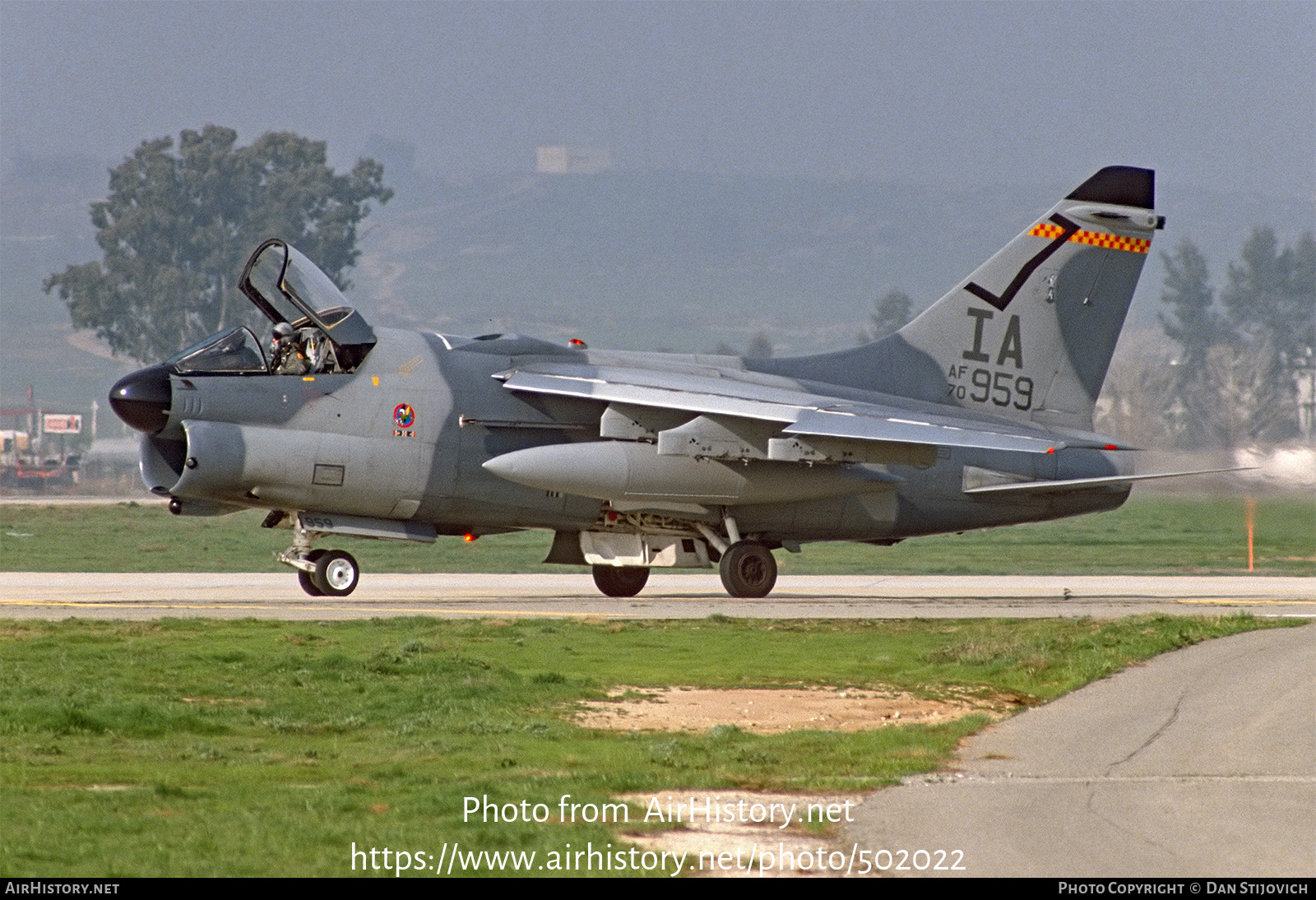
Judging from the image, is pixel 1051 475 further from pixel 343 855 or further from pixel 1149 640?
pixel 343 855

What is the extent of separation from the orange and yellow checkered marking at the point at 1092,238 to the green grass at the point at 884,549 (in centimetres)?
669

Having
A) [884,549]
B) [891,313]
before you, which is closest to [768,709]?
[884,549]

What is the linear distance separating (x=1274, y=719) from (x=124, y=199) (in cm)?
10479

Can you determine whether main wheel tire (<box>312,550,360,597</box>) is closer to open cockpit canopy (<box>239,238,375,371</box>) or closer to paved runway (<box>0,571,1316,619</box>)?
paved runway (<box>0,571,1316,619</box>)

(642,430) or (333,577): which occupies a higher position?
(642,430)

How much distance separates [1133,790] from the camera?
28.4 ft

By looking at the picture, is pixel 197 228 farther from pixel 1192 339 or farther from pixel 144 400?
pixel 144 400

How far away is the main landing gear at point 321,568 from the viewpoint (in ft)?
66.6

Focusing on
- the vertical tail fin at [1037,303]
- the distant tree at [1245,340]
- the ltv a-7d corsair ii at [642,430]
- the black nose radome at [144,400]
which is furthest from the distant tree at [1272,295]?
the black nose radome at [144,400]

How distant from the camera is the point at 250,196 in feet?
352

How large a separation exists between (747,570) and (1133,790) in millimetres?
12990

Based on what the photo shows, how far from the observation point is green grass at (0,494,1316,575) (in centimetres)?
2939

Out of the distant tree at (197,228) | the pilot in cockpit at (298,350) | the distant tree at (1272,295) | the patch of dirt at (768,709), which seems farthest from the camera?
the distant tree at (1272,295)

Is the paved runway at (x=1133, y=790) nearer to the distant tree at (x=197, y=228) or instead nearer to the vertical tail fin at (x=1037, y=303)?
the vertical tail fin at (x=1037, y=303)
